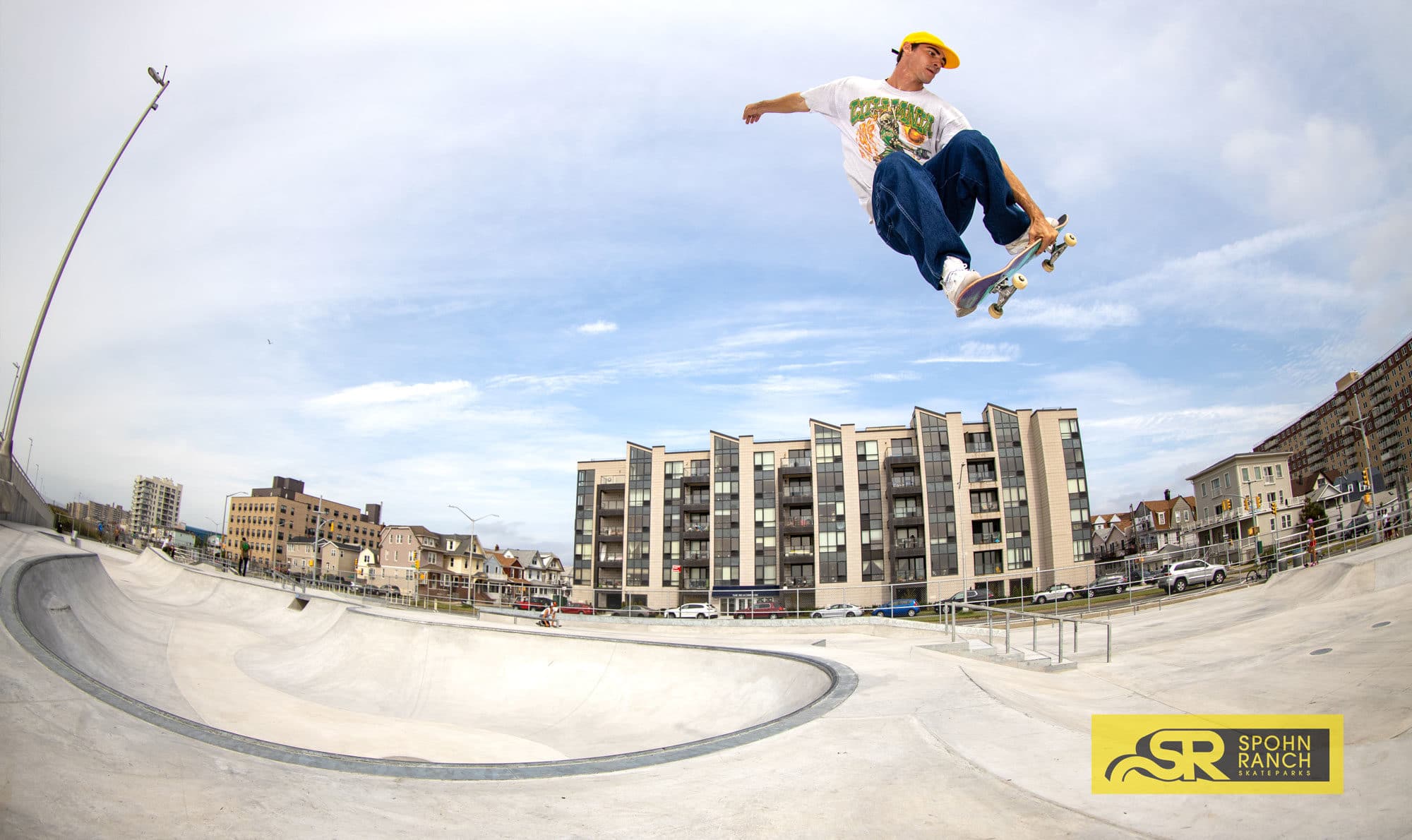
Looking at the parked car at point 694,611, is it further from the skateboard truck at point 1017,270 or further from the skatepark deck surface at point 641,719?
the skateboard truck at point 1017,270

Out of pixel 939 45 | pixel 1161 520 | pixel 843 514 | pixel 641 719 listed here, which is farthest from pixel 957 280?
pixel 1161 520

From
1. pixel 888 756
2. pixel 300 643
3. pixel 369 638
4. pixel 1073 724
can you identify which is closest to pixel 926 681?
pixel 1073 724

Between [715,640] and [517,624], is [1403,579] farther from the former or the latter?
[517,624]

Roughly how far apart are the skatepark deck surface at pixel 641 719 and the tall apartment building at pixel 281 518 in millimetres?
137431

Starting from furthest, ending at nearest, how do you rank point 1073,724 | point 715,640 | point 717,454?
1. point 717,454
2. point 715,640
3. point 1073,724

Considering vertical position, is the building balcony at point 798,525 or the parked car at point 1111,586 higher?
the building balcony at point 798,525

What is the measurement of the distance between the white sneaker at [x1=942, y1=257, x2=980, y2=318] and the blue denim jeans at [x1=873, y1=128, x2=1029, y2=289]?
0.29ft

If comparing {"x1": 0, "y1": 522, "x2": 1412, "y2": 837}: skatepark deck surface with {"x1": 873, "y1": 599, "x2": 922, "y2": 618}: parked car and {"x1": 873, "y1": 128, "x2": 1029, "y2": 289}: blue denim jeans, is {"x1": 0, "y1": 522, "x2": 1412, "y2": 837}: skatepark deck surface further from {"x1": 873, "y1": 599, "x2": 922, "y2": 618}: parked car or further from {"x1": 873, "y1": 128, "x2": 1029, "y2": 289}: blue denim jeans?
{"x1": 873, "y1": 599, "x2": 922, "y2": 618}: parked car

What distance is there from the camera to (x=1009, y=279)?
482cm

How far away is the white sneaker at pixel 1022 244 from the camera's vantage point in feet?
16.9

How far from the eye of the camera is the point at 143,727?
4949mm

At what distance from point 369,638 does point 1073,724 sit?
50.4ft

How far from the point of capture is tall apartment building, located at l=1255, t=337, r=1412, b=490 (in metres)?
75.1

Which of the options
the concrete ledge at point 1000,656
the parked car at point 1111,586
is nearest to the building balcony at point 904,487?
the parked car at point 1111,586
